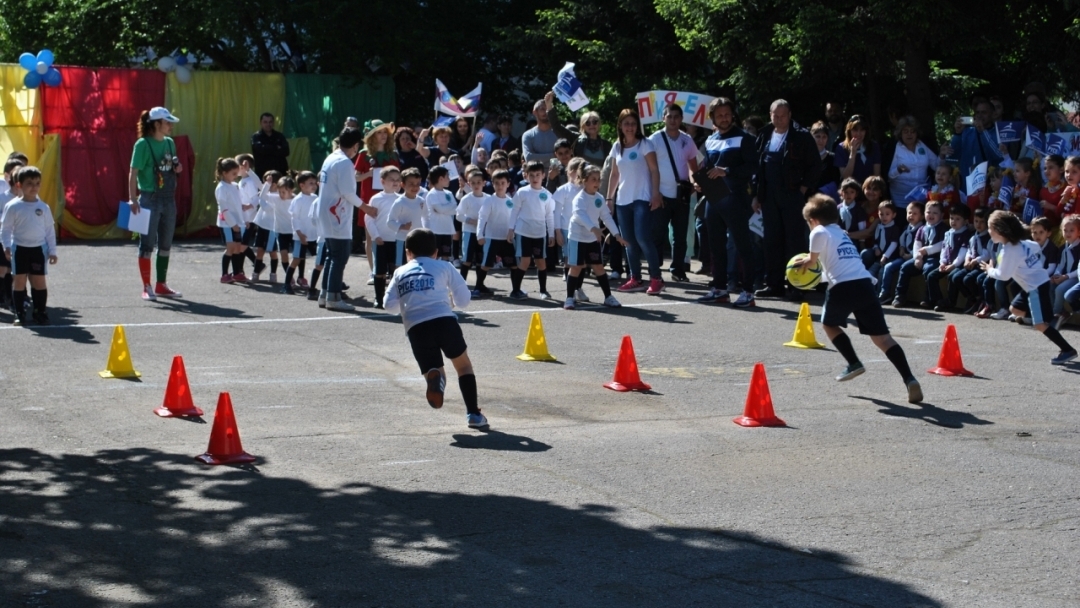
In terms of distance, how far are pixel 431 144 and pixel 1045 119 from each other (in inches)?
347

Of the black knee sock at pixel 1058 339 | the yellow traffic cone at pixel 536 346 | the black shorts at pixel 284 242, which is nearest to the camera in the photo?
the black knee sock at pixel 1058 339

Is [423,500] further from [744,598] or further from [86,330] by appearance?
[86,330]

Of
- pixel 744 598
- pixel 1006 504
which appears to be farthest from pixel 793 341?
pixel 744 598

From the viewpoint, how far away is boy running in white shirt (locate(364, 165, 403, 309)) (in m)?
15.1

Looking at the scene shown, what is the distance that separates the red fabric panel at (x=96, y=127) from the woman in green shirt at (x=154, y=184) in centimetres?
951

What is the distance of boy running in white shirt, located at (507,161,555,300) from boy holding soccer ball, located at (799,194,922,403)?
5.54m

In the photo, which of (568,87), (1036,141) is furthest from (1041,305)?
(568,87)

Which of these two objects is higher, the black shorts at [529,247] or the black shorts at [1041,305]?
the black shorts at [529,247]

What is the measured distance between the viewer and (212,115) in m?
25.1

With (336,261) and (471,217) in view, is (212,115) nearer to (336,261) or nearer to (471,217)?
(471,217)

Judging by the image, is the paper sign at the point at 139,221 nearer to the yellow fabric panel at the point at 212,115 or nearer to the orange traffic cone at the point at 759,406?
the orange traffic cone at the point at 759,406

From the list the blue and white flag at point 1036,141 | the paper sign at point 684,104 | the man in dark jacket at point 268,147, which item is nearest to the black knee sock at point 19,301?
the paper sign at point 684,104

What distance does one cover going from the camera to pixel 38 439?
8414mm

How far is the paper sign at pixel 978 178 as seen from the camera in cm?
1540
